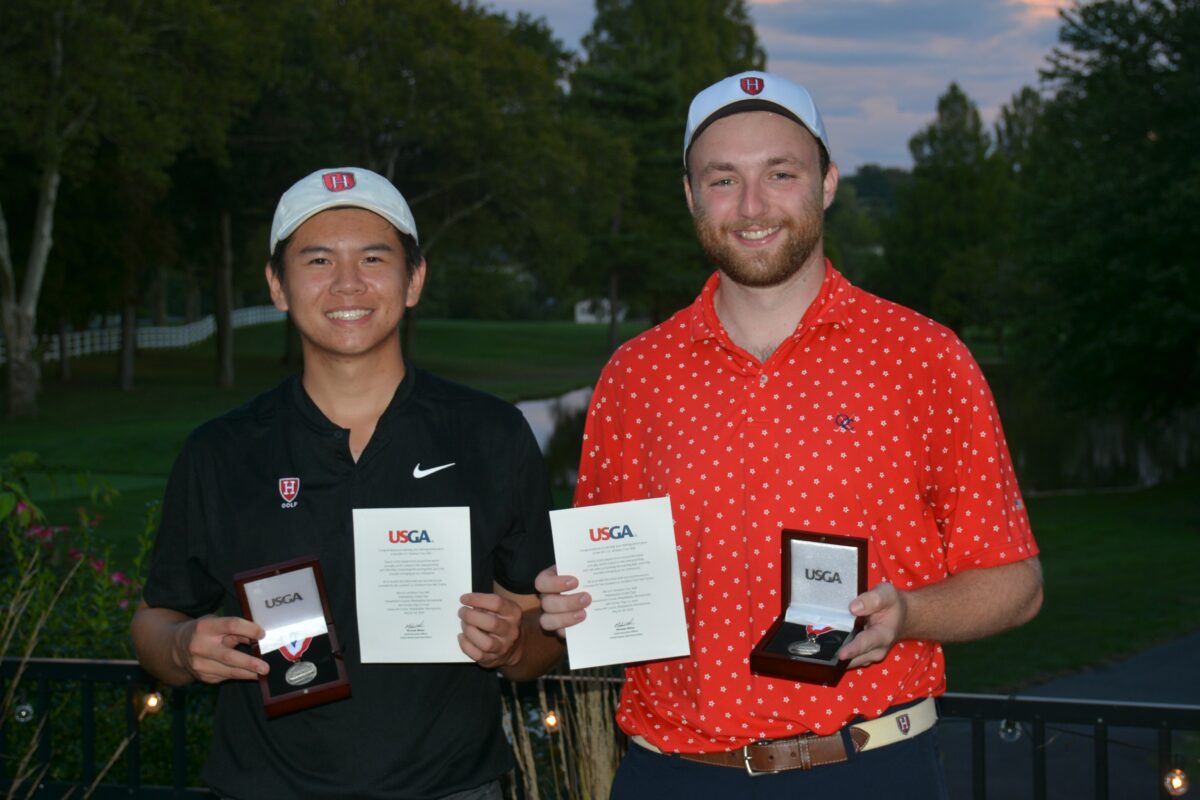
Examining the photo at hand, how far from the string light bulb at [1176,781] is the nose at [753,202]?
2.53m

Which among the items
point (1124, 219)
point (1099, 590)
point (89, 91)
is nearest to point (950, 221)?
point (1124, 219)

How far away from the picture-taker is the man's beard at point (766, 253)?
3.13m

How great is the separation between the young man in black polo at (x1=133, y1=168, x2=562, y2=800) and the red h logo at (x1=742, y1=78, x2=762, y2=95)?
85 centimetres

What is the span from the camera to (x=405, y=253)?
132 inches

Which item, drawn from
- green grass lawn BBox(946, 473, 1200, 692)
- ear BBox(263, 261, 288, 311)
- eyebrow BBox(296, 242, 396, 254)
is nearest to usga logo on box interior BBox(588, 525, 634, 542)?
eyebrow BBox(296, 242, 396, 254)

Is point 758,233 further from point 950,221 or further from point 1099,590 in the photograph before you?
point 950,221

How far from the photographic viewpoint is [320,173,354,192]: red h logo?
10.6 feet

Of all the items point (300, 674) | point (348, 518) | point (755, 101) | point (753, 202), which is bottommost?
point (300, 674)

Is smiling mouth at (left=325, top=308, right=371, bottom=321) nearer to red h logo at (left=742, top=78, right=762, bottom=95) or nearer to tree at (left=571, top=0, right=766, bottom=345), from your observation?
red h logo at (left=742, top=78, right=762, bottom=95)

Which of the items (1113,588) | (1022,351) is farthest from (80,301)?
(1113,588)

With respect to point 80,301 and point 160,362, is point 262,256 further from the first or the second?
point 80,301

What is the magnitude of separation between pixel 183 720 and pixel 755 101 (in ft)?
11.3

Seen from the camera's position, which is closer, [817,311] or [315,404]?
[817,311]

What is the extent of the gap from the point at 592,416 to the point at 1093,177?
24.5 m
